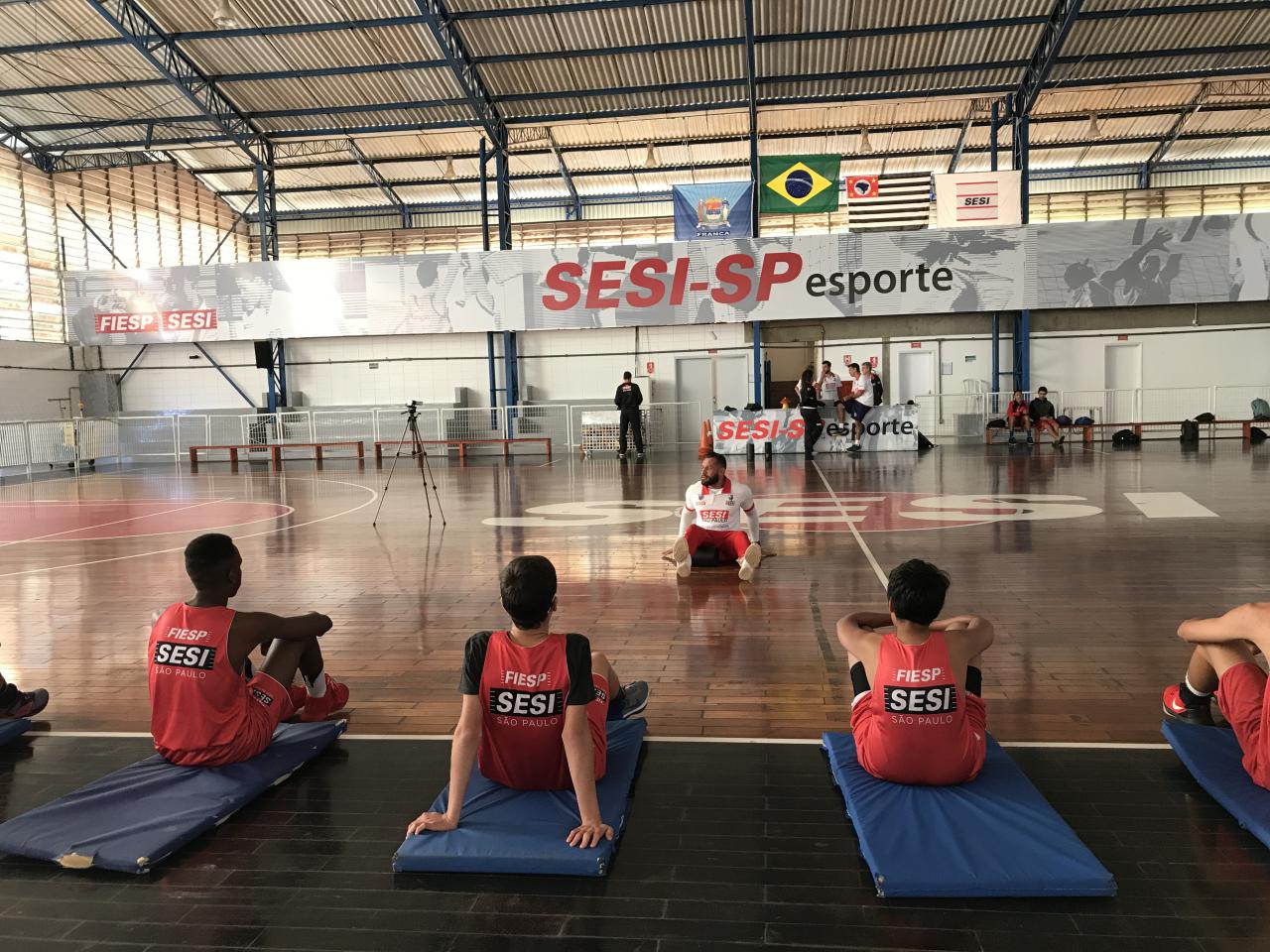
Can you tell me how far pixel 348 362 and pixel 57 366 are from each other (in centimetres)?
829

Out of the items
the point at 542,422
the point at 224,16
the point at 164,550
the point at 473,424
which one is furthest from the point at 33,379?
the point at 164,550

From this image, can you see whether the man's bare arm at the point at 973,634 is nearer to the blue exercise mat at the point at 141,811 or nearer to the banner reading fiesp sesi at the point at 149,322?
the blue exercise mat at the point at 141,811

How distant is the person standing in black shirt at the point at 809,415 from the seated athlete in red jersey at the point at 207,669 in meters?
18.7

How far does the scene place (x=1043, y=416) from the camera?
2228 centimetres

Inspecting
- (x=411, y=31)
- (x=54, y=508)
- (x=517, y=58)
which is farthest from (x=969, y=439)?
(x=54, y=508)

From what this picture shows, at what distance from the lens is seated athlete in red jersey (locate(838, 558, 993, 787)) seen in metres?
3.20

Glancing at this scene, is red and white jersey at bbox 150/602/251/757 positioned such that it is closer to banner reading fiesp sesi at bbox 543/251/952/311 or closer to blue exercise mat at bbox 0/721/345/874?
blue exercise mat at bbox 0/721/345/874

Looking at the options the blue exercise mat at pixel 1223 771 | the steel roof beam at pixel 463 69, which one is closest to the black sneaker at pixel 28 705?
the blue exercise mat at pixel 1223 771

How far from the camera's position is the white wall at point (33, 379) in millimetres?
23688

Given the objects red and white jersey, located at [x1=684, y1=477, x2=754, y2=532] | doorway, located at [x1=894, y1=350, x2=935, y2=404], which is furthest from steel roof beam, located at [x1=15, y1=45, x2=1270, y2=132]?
Answer: red and white jersey, located at [x1=684, y1=477, x2=754, y2=532]

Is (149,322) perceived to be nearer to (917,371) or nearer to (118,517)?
(118,517)

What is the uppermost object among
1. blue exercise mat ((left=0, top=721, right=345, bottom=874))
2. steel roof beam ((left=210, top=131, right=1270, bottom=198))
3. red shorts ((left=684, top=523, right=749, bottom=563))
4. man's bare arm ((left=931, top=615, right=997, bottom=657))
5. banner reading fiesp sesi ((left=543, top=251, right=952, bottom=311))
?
steel roof beam ((left=210, top=131, right=1270, bottom=198))

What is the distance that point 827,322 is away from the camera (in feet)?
82.0

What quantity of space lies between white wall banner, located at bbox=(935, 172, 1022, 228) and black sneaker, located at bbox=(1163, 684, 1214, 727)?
21142 millimetres
